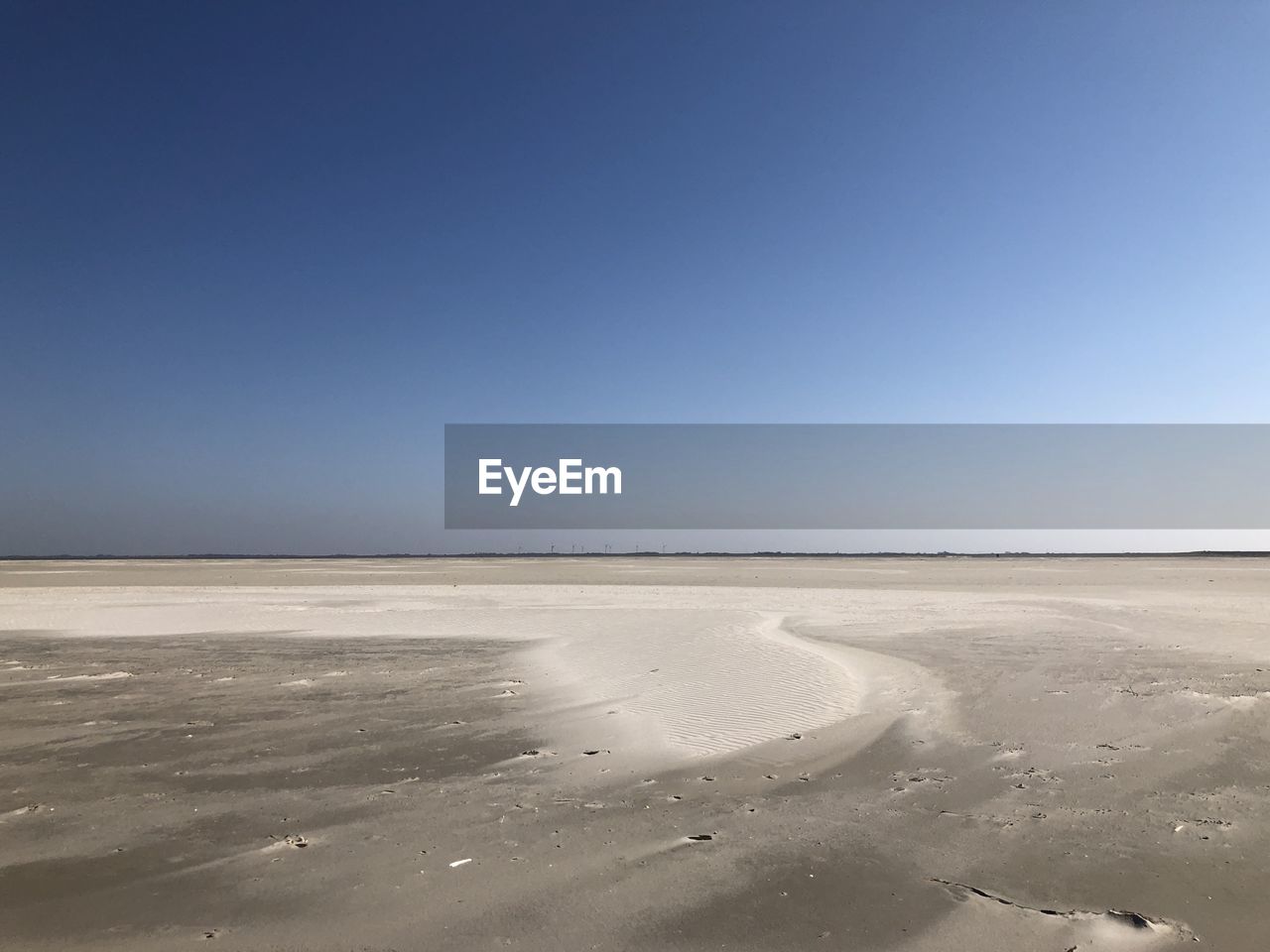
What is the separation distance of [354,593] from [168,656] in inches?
776

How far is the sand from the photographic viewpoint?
455 cm

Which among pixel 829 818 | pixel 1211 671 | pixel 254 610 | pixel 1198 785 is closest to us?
pixel 829 818

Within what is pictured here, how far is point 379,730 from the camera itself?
902 cm

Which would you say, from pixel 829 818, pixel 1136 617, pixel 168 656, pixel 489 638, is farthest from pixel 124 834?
pixel 1136 617

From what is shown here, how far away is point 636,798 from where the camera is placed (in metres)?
6.78

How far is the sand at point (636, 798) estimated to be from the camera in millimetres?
4551

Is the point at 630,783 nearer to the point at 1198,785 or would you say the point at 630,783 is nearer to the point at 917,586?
the point at 1198,785

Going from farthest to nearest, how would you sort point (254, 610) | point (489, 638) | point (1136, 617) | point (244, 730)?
point (254, 610) → point (1136, 617) → point (489, 638) → point (244, 730)

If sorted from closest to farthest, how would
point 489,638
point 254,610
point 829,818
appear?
point 829,818 < point 489,638 < point 254,610

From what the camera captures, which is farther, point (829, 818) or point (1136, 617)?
point (1136, 617)

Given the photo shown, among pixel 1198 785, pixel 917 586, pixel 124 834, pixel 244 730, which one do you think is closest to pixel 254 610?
pixel 244 730

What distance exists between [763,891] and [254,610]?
24.6m

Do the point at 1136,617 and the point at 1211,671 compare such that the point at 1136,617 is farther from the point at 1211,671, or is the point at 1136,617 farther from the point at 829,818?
the point at 829,818

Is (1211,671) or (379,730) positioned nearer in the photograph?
(379,730)
